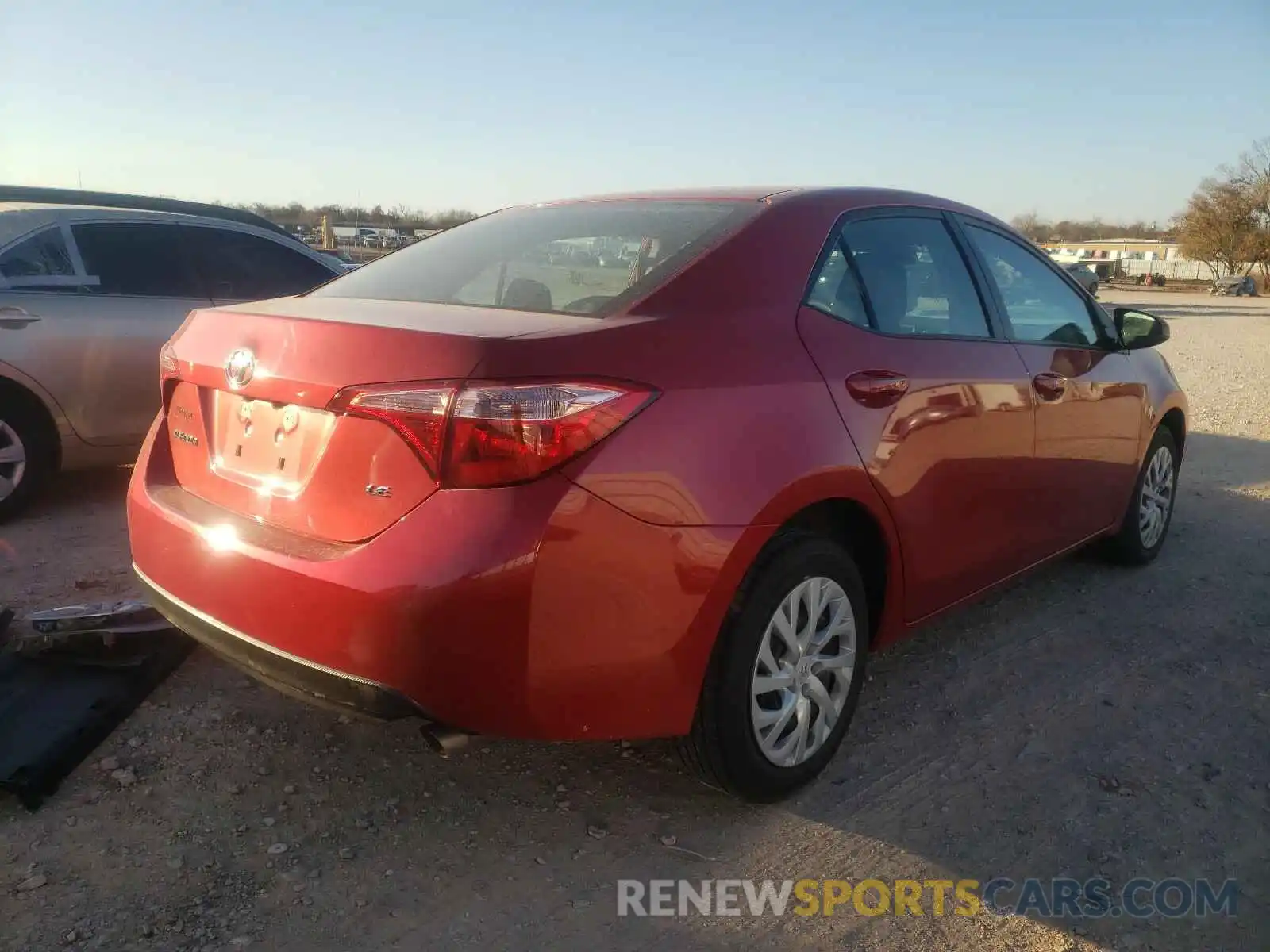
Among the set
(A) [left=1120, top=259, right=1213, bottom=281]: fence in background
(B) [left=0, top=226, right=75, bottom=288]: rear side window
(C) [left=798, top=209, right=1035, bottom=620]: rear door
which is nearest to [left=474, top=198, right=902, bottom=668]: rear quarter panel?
(C) [left=798, top=209, right=1035, bottom=620]: rear door

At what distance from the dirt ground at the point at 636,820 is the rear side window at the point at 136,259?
6.91 feet

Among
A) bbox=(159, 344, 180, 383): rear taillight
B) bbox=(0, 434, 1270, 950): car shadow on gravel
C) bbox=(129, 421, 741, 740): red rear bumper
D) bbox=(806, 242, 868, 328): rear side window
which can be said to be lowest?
bbox=(0, 434, 1270, 950): car shadow on gravel

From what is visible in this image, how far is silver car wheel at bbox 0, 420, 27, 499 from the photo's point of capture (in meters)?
4.86

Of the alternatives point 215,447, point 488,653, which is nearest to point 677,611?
point 488,653

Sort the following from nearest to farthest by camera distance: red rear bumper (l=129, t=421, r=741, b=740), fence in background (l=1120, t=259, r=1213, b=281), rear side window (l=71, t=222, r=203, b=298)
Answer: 1. red rear bumper (l=129, t=421, r=741, b=740)
2. rear side window (l=71, t=222, r=203, b=298)
3. fence in background (l=1120, t=259, r=1213, b=281)

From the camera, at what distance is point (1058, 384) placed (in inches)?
145

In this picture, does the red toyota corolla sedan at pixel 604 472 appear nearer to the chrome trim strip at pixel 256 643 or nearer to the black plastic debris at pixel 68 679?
the chrome trim strip at pixel 256 643

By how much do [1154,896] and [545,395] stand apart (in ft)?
6.21

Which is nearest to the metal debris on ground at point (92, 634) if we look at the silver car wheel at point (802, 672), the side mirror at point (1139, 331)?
the silver car wheel at point (802, 672)

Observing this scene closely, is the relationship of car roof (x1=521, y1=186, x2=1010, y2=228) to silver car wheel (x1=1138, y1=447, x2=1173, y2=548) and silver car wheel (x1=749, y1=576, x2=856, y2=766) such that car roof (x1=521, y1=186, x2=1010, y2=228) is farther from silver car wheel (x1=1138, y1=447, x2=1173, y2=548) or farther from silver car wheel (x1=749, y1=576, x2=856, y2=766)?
silver car wheel (x1=1138, y1=447, x2=1173, y2=548)

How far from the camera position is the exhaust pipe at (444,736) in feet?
7.10

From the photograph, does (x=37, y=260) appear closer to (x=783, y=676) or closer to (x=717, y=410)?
(x=717, y=410)

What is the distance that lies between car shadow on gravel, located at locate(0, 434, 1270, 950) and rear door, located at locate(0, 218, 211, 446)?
89.9 inches

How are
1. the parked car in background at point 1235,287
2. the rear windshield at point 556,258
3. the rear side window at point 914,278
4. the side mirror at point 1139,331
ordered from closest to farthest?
1. the rear windshield at point 556,258
2. the rear side window at point 914,278
3. the side mirror at point 1139,331
4. the parked car in background at point 1235,287
